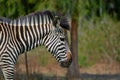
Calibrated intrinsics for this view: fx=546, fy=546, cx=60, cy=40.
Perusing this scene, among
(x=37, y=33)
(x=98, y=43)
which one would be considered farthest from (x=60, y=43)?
(x=98, y=43)

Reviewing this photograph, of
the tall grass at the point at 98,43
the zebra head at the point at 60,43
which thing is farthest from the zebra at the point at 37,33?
the tall grass at the point at 98,43

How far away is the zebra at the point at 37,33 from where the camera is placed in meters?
10.2

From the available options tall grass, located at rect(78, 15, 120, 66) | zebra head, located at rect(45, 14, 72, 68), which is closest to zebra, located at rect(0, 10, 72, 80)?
zebra head, located at rect(45, 14, 72, 68)

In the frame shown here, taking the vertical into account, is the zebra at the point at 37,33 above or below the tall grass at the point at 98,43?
above

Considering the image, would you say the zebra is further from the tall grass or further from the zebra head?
the tall grass

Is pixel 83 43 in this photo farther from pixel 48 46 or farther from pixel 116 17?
pixel 48 46

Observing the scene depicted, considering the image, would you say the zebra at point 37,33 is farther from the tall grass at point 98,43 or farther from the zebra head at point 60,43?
the tall grass at point 98,43

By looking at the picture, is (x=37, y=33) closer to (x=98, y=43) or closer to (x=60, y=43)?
(x=60, y=43)

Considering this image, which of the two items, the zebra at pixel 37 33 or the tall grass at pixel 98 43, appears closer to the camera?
the zebra at pixel 37 33

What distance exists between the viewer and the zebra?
33.6 ft

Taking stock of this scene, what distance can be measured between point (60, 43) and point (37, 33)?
0.48 meters

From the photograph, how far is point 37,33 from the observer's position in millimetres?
10359

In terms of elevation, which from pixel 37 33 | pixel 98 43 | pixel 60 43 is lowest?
pixel 98 43

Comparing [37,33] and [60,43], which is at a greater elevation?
[37,33]
